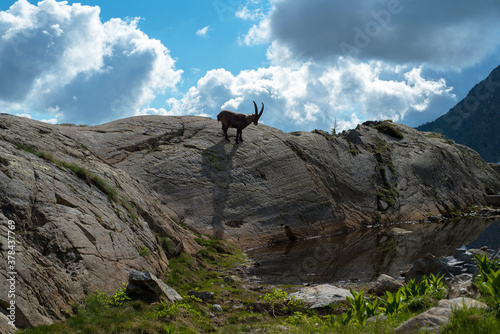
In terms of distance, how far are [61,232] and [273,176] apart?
26509mm

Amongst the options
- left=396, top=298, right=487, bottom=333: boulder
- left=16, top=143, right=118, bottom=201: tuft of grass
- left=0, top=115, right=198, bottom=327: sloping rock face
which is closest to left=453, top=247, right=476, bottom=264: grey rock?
left=396, top=298, right=487, bottom=333: boulder

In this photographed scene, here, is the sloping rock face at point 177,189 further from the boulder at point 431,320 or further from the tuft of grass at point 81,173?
the boulder at point 431,320

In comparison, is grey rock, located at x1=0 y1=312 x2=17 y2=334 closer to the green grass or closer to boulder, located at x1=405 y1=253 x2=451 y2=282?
the green grass

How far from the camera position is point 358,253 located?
27.0 meters

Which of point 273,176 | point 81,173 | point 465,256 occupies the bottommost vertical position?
point 465,256

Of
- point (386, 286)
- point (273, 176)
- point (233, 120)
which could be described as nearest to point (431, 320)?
point (386, 286)

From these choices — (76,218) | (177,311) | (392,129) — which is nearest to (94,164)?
(76,218)

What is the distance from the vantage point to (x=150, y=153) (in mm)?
34656

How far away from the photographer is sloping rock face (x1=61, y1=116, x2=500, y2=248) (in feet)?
107

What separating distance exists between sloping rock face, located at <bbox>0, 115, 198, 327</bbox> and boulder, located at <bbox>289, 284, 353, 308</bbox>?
19.5 ft

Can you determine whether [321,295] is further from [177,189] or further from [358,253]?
[177,189]

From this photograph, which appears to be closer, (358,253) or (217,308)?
(217,308)

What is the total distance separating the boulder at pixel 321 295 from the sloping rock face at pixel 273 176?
15.2 meters

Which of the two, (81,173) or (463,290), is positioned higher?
(81,173)
